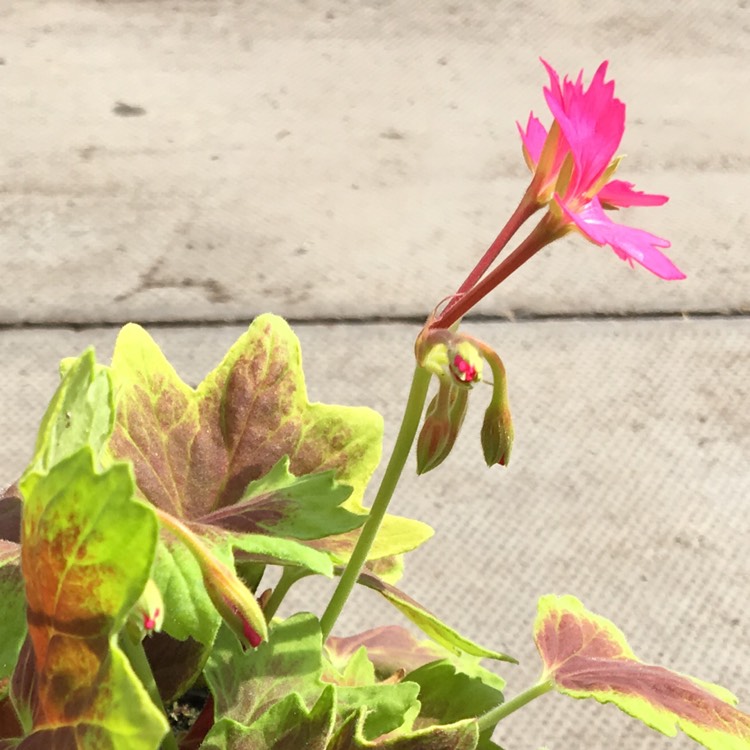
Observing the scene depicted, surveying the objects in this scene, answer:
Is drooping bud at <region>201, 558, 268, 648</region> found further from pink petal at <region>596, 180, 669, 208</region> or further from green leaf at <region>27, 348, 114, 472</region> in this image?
pink petal at <region>596, 180, 669, 208</region>

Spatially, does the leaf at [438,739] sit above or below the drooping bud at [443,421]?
below

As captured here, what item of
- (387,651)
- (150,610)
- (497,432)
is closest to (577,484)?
(387,651)

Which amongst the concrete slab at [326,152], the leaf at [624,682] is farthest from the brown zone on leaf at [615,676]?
the concrete slab at [326,152]

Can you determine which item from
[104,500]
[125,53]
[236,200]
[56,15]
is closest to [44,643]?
[104,500]

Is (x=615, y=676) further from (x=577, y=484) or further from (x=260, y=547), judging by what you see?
(x=577, y=484)

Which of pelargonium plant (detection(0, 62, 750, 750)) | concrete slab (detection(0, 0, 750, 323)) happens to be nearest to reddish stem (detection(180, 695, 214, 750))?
pelargonium plant (detection(0, 62, 750, 750))

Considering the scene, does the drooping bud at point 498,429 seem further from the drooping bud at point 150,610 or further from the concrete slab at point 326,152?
the concrete slab at point 326,152

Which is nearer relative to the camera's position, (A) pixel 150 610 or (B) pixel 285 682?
(A) pixel 150 610
